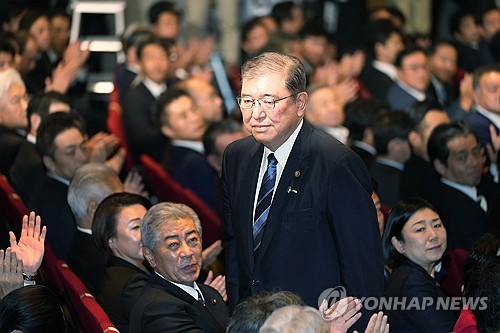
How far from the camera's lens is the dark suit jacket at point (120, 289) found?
407 cm

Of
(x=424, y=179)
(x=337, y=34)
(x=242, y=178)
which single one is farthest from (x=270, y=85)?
(x=337, y=34)

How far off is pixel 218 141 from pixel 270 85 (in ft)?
9.12

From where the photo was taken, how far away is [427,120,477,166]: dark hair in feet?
18.6

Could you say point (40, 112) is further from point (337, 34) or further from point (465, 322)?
point (337, 34)

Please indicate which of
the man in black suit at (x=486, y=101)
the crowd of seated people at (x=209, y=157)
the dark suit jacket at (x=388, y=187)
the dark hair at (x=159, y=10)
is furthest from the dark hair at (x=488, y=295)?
the dark hair at (x=159, y=10)

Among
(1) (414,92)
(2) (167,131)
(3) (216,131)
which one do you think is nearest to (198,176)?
(3) (216,131)

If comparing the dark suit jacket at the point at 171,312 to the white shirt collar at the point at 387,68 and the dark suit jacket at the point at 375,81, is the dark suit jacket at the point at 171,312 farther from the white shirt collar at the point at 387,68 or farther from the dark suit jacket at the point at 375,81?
the white shirt collar at the point at 387,68

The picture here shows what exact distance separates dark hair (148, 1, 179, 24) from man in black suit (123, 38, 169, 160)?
5.24ft

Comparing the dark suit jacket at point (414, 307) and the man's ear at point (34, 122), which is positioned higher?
the man's ear at point (34, 122)

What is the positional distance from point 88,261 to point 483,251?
5.78ft

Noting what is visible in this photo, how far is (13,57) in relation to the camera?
7.41m

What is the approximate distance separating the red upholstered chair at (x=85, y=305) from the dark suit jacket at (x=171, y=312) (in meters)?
0.14

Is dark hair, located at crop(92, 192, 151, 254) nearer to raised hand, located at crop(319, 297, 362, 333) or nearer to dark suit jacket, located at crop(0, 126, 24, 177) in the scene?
raised hand, located at crop(319, 297, 362, 333)

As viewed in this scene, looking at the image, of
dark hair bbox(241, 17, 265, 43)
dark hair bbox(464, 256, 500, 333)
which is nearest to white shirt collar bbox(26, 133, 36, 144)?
dark hair bbox(464, 256, 500, 333)
